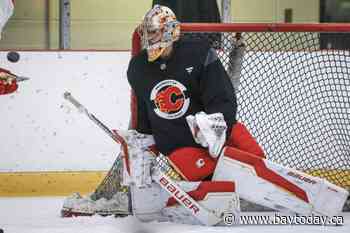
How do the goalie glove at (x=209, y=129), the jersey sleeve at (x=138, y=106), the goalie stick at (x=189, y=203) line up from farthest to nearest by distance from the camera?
1. the jersey sleeve at (x=138, y=106)
2. the goalie stick at (x=189, y=203)
3. the goalie glove at (x=209, y=129)

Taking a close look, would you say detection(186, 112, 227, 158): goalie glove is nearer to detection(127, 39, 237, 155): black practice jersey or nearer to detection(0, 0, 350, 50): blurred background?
detection(127, 39, 237, 155): black practice jersey

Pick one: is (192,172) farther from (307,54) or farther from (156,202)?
(307,54)

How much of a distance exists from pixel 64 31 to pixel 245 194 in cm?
207

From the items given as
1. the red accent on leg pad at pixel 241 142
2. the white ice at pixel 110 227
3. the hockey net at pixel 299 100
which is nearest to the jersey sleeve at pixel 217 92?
the red accent on leg pad at pixel 241 142

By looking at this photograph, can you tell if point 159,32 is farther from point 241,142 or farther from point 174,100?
point 241,142

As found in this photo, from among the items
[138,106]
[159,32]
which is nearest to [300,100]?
[138,106]

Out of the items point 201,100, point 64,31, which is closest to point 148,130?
point 201,100

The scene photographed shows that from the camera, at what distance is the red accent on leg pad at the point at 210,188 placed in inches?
119

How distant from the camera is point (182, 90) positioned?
10.2ft

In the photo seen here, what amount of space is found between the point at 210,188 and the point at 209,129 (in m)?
0.23

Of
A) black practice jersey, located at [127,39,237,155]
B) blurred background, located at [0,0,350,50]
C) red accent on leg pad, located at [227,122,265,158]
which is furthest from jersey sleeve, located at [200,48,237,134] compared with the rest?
blurred background, located at [0,0,350,50]

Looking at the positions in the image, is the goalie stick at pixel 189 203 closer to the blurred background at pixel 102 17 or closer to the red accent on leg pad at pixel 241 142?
the red accent on leg pad at pixel 241 142

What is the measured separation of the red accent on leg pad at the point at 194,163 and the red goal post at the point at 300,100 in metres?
0.74

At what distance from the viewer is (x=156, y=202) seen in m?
3.12
